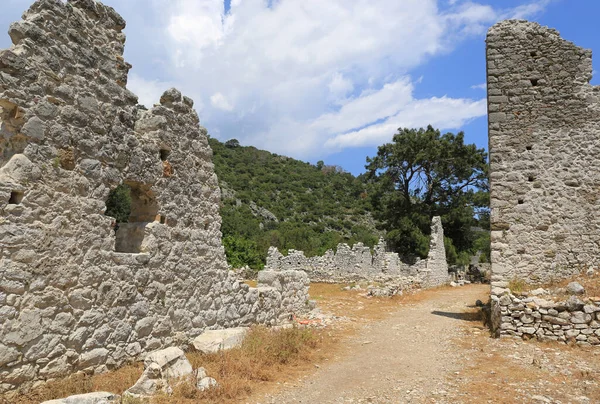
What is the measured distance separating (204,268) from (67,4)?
4.44 meters

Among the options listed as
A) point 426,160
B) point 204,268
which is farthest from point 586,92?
point 426,160

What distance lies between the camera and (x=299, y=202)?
2211 inches

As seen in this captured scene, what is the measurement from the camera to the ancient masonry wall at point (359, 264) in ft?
77.3

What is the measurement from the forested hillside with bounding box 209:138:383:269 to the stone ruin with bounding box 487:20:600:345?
20.9 meters

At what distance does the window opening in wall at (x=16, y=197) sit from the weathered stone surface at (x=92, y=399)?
2076 mm

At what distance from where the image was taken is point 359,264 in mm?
26359

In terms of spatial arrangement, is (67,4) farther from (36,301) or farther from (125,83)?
(36,301)

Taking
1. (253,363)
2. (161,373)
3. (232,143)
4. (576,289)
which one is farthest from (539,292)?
(232,143)

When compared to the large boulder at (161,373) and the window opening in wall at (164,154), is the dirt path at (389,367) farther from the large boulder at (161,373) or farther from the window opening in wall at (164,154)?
the window opening in wall at (164,154)

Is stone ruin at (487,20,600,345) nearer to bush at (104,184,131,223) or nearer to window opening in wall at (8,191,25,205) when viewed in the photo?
window opening in wall at (8,191,25,205)

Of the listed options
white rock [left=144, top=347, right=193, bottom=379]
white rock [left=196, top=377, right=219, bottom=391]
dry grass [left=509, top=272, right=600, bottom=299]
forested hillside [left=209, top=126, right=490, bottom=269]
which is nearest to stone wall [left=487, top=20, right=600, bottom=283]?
dry grass [left=509, top=272, right=600, bottom=299]

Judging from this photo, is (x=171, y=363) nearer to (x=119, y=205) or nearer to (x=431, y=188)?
(x=119, y=205)

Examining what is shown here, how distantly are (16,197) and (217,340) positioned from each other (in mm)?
3628

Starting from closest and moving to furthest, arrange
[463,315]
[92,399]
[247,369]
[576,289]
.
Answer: [92,399] < [247,369] < [576,289] < [463,315]
